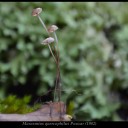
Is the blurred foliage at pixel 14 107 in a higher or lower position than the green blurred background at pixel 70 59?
lower

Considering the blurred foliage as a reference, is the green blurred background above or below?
above

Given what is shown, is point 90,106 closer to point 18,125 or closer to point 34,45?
point 34,45

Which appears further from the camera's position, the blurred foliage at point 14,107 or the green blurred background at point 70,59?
the green blurred background at point 70,59

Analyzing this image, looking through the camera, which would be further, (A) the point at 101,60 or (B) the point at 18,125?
(A) the point at 101,60

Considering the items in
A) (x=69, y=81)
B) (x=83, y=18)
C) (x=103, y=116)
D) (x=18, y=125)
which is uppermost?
(x=83, y=18)

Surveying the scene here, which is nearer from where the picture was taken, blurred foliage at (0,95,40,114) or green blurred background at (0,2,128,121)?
blurred foliage at (0,95,40,114)

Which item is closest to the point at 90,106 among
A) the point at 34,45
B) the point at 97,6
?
the point at 34,45

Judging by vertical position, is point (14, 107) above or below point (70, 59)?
below

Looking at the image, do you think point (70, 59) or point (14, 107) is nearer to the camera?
point (14, 107)
